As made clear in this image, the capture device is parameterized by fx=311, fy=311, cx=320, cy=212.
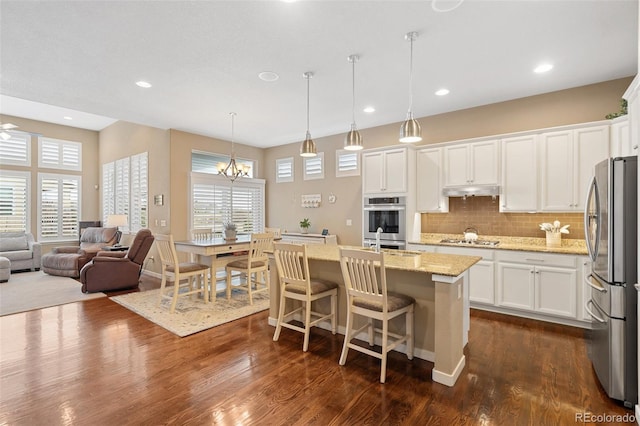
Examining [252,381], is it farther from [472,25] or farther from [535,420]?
[472,25]

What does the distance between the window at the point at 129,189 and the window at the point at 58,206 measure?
2.40 feet

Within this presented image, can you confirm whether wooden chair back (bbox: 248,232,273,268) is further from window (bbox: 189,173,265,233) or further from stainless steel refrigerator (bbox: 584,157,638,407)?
stainless steel refrigerator (bbox: 584,157,638,407)

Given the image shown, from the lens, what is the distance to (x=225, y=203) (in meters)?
7.14

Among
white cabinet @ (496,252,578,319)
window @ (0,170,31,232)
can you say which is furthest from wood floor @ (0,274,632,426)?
window @ (0,170,31,232)

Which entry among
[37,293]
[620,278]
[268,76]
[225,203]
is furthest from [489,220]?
[37,293]

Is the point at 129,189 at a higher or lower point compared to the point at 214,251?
higher

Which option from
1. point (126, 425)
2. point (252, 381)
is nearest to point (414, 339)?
point (252, 381)

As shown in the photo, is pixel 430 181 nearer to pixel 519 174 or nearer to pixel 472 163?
pixel 472 163

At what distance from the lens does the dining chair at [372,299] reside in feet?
8.56

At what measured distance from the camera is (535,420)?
2.11m

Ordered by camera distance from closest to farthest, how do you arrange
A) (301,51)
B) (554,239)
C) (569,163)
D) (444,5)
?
(444,5) → (301,51) → (569,163) → (554,239)

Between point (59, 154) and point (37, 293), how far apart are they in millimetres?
4703

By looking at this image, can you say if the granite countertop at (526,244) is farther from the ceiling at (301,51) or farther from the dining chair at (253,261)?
the dining chair at (253,261)

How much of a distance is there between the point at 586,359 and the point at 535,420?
54.3 inches
